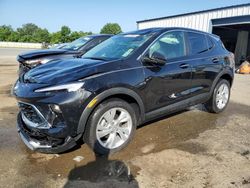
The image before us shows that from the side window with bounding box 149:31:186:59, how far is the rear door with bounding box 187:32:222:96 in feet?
0.74

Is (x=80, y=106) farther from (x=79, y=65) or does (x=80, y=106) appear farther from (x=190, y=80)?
(x=190, y=80)

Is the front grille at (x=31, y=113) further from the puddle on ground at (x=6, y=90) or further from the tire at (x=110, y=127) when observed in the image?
the puddle on ground at (x=6, y=90)

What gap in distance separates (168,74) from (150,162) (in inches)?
59.1

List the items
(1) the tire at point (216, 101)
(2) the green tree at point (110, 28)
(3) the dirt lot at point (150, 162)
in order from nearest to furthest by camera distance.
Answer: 1. (3) the dirt lot at point (150, 162)
2. (1) the tire at point (216, 101)
3. (2) the green tree at point (110, 28)

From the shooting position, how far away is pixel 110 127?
13.0 feet

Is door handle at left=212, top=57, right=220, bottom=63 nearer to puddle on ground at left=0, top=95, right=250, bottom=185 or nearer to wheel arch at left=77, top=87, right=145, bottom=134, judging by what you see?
puddle on ground at left=0, top=95, right=250, bottom=185

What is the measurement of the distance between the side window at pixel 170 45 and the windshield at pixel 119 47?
209 mm

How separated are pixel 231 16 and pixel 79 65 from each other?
14962mm

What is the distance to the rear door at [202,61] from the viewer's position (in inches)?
203

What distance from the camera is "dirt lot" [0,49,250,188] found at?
3.30 meters

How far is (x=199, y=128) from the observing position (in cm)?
529

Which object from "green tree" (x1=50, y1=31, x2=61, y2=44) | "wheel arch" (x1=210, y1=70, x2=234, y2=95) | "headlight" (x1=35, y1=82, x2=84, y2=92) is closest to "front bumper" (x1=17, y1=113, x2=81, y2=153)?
"headlight" (x1=35, y1=82, x2=84, y2=92)

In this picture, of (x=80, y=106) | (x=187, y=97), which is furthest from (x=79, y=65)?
(x=187, y=97)

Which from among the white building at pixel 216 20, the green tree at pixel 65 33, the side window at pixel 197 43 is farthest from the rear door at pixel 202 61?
the green tree at pixel 65 33
